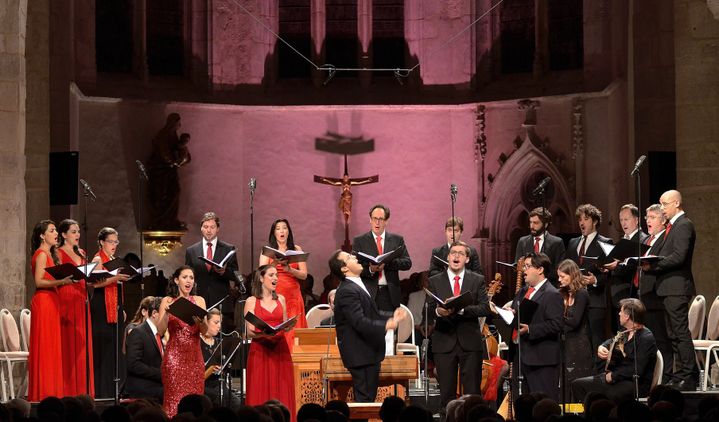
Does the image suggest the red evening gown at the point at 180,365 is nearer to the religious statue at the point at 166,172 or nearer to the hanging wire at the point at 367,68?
the religious statue at the point at 166,172

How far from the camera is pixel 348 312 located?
364 inches

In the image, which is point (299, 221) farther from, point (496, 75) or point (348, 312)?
point (348, 312)

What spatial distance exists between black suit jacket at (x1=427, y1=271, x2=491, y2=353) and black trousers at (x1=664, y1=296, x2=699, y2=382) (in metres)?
1.50

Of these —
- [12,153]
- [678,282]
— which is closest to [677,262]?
[678,282]

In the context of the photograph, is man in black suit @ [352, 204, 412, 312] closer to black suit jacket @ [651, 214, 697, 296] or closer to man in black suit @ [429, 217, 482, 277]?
man in black suit @ [429, 217, 482, 277]

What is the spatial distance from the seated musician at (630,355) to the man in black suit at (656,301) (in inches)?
38.2

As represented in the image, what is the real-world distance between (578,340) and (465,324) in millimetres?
960

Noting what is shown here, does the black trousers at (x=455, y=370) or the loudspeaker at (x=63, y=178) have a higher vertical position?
the loudspeaker at (x=63, y=178)

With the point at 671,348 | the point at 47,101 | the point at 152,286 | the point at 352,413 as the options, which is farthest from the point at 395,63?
the point at 352,413

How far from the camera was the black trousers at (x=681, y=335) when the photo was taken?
10180mm

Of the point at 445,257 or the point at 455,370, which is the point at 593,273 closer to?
the point at 445,257

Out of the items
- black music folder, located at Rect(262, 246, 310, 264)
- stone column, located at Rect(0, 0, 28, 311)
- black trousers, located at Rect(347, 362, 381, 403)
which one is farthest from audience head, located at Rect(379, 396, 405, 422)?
stone column, located at Rect(0, 0, 28, 311)

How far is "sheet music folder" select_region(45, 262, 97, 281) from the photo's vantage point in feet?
32.4

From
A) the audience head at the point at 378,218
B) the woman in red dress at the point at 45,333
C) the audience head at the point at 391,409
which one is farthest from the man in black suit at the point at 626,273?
the audience head at the point at 391,409
